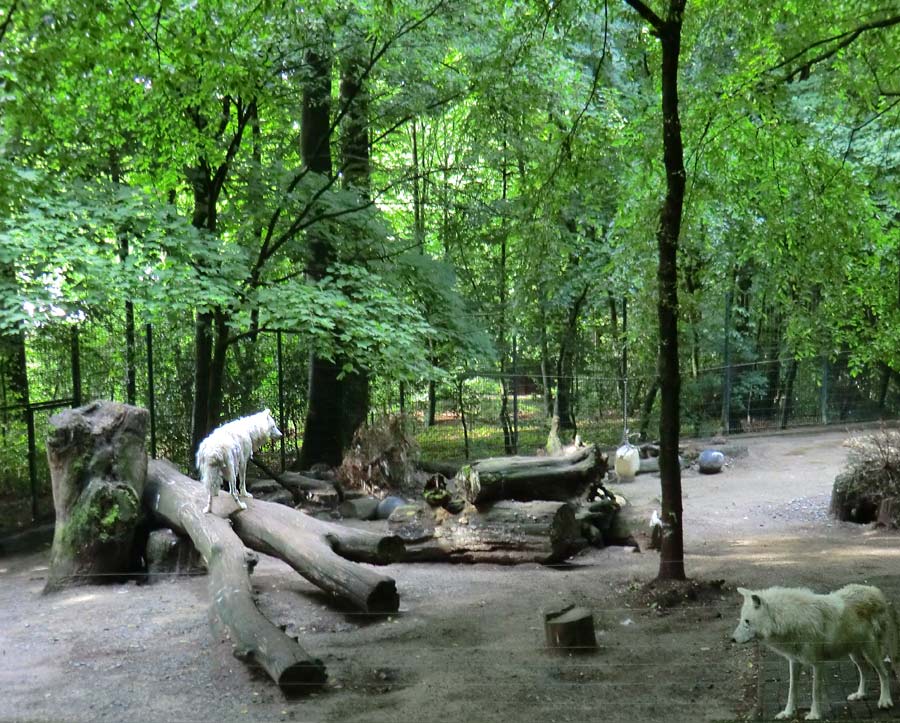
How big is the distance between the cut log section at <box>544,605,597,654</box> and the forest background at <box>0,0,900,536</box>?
3.23 metres

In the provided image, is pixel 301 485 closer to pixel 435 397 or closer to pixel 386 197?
pixel 435 397

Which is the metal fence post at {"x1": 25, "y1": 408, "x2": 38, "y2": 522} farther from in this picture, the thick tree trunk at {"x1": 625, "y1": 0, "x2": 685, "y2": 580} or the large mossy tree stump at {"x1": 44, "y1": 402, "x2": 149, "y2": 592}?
the thick tree trunk at {"x1": 625, "y1": 0, "x2": 685, "y2": 580}

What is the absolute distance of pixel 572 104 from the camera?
11461mm

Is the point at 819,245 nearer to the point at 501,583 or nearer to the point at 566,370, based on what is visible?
the point at 501,583

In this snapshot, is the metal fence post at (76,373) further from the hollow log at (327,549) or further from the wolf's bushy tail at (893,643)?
the wolf's bushy tail at (893,643)

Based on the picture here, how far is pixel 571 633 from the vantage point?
197 inches

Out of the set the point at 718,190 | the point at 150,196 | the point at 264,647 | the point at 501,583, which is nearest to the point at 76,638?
the point at 264,647

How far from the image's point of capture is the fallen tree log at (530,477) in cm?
824

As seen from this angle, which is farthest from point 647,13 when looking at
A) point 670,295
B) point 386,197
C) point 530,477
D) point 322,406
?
point 322,406

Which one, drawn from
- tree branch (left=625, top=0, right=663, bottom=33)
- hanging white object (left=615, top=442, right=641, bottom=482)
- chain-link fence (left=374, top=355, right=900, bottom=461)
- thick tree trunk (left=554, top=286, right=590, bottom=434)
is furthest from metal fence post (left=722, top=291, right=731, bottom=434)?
tree branch (left=625, top=0, right=663, bottom=33)

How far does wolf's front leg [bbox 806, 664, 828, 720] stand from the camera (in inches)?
138

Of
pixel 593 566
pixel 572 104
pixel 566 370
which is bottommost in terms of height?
pixel 593 566

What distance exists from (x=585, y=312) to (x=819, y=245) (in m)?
12.0

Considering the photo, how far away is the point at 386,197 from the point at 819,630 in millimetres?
10657
